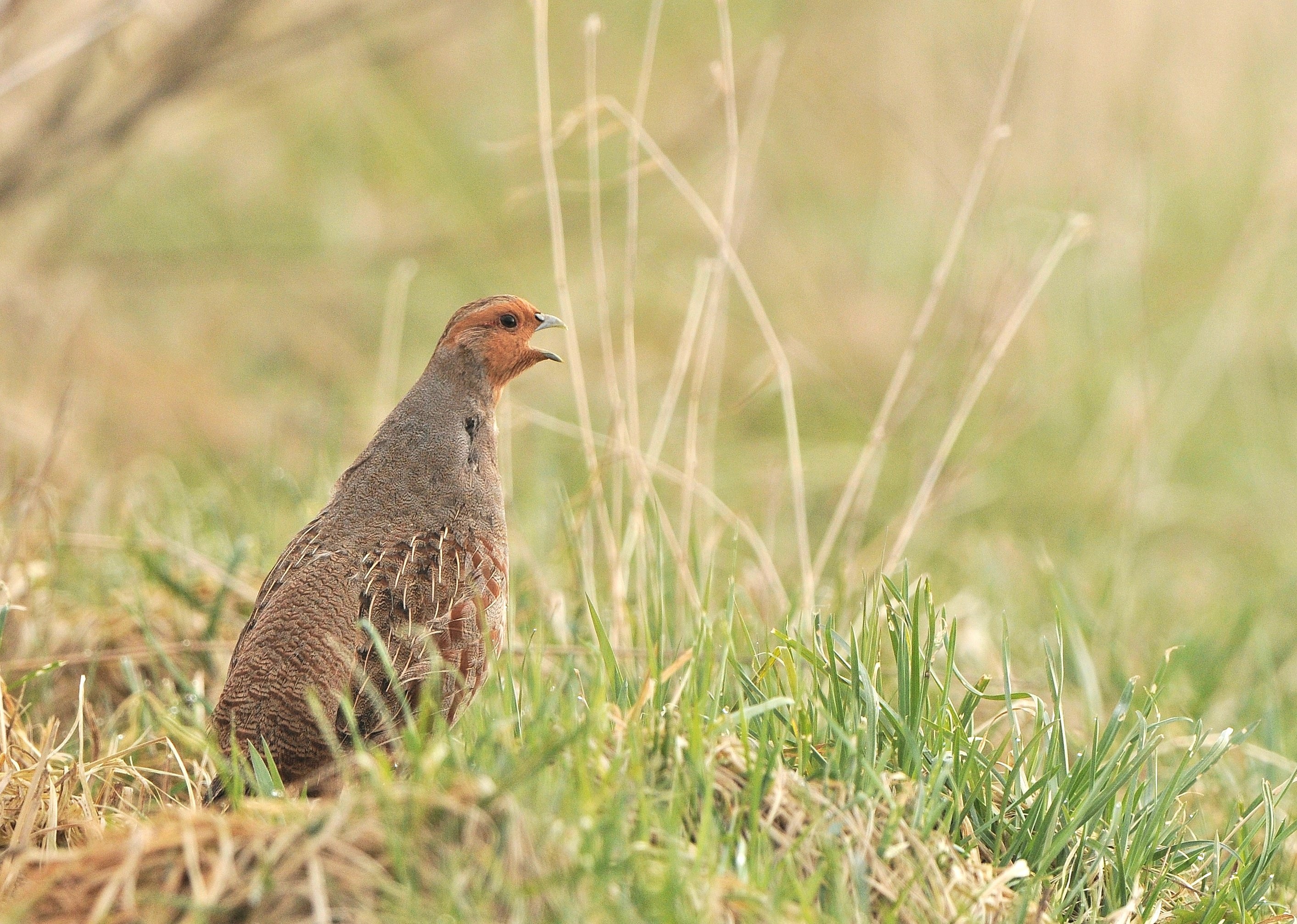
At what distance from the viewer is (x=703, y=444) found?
243 inches

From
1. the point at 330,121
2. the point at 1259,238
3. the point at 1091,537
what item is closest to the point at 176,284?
the point at 330,121

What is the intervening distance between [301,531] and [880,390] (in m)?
5.26

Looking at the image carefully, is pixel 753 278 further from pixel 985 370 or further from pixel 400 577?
pixel 400 577

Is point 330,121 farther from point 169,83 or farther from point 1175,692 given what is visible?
point 1175,692

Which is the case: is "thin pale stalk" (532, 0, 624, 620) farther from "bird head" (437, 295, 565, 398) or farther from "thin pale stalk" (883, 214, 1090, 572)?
"thin pale stalk" (883, 214, 1090, 572)

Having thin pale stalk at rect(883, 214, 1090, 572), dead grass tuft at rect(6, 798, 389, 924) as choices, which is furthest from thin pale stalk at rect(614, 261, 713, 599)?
dead grass tuft at rect(6, 798, 389, 924)

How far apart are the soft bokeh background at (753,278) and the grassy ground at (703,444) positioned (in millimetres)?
Result: 35

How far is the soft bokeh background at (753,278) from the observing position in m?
A: 4.42

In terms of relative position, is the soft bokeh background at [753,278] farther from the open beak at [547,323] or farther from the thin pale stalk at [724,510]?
the open beak at [547,323]

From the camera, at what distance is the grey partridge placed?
2.69 meters

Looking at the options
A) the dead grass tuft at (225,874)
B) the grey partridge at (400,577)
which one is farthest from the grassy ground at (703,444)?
the grey partridge at (400,577)

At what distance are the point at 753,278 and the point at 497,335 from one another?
6002mm

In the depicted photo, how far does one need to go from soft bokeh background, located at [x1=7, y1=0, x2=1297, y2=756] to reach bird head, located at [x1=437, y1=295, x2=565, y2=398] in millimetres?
413

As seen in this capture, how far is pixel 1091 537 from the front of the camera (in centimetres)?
644
